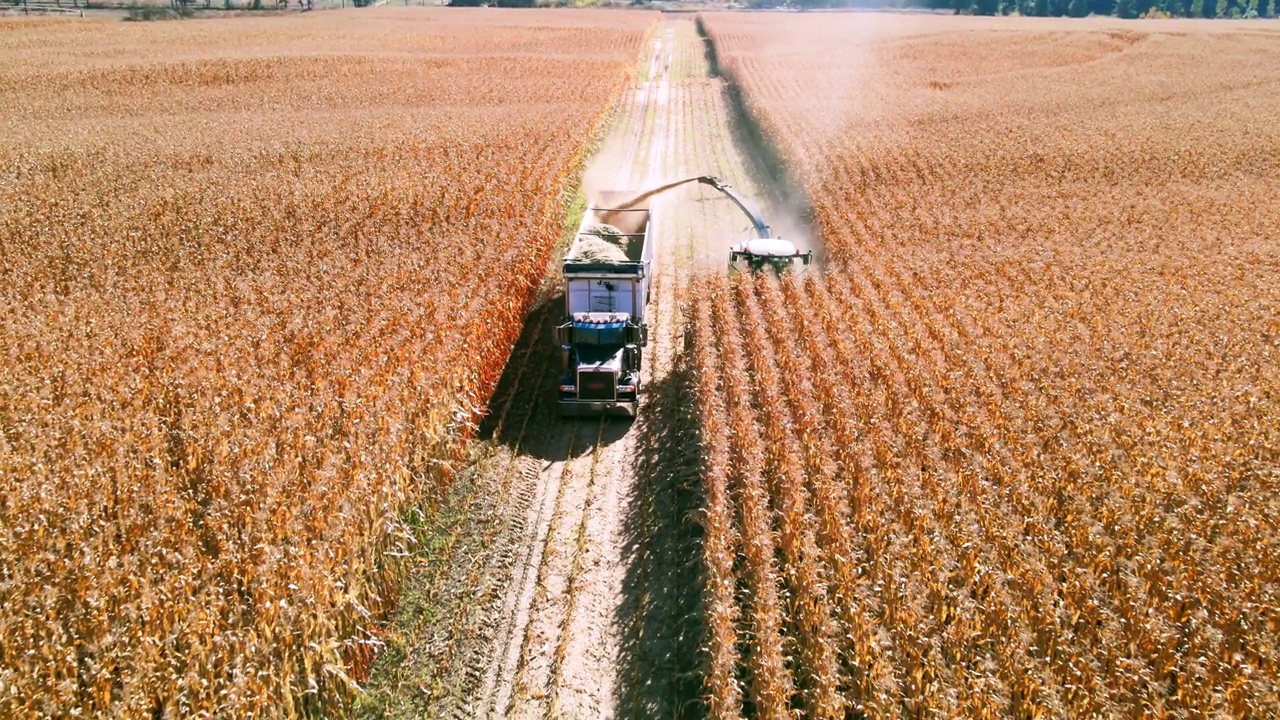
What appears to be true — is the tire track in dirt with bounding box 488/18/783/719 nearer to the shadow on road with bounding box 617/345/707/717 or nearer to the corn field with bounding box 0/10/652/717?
the shadow on road with bounding box 617/345/707/717

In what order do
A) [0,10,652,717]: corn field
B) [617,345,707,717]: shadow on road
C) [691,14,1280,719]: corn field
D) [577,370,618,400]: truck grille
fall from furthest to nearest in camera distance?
1. [577,370,618,400]: truck grille
2. [617,345,707,717]: shadow on road
3. [691,14,1280,719]: corn field
4. [0,10,652,717]: corn field

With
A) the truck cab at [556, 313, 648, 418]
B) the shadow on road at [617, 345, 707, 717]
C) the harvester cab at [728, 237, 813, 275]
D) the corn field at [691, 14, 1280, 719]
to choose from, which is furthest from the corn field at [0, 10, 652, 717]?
the harvester cab at [728, 237, 813, 275]

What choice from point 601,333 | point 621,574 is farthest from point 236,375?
point 621,574

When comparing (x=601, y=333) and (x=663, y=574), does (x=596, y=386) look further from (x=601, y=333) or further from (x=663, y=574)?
(x=663, y=574)

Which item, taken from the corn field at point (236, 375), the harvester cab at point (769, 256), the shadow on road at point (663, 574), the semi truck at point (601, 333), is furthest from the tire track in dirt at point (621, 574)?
the corn field at point (236, 375)

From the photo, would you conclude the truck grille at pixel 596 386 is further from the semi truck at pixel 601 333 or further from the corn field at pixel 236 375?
the corn field at pixel 236 375

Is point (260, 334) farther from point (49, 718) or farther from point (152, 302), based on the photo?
point (49, 718)
